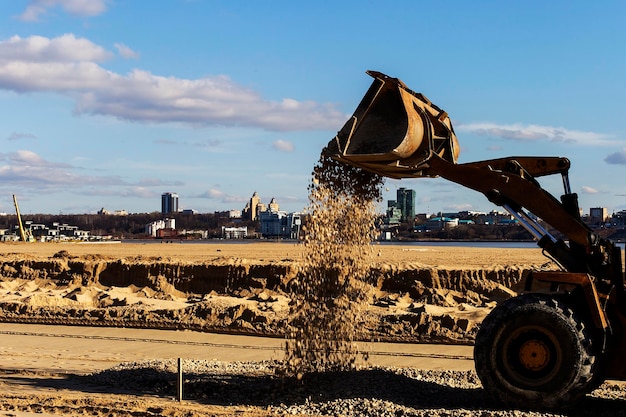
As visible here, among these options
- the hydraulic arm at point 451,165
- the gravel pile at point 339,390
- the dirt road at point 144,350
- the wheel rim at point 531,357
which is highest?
the hydraulic arm at point 451,165

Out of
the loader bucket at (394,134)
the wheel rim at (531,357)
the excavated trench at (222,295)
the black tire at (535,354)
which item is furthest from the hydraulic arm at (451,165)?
the excavated trench at (222,295)

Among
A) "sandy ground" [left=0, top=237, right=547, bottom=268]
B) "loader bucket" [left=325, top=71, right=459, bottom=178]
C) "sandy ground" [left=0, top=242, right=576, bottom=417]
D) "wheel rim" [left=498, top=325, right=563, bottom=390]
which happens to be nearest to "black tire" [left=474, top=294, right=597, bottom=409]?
"wheel rim" [left=498, top=325, right=563, bottom=390]

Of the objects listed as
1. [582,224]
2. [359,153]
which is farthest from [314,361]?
[582,224]

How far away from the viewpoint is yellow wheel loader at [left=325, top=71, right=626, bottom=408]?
8.80 metres

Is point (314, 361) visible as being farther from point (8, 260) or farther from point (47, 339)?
point (8, 260)

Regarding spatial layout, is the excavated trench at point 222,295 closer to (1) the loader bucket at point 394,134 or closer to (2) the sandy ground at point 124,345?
(2) the sandy ground at point 124,345

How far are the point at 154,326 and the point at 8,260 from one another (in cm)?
1430

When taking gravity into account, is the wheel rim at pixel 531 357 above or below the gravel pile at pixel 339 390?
above

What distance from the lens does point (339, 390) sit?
10.2 m

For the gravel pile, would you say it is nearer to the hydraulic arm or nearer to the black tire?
the black tire

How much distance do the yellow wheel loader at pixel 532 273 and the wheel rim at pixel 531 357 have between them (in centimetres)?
1

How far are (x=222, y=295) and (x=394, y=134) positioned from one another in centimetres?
1542

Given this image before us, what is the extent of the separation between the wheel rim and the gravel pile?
351 mm

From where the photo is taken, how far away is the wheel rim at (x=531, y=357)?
8.87m
